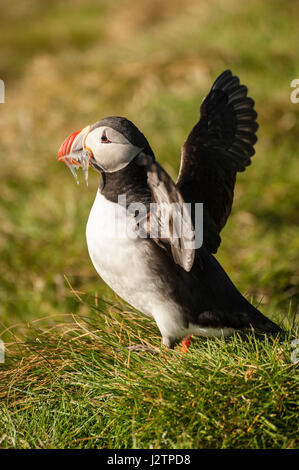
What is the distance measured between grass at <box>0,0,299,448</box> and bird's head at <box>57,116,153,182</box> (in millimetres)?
989

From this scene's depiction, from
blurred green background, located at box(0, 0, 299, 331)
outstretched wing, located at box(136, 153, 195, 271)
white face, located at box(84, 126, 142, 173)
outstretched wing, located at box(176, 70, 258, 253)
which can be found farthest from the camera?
blurred green background, located at box(0, 0, 299, 331)

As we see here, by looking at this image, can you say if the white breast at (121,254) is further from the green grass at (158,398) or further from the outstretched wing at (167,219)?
the green grass at (158,398)

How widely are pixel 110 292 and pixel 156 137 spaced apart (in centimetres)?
350

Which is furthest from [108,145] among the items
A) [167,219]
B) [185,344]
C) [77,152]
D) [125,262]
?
[185,344]

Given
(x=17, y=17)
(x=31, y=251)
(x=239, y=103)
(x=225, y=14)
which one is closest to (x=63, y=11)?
(x=17, y=17)

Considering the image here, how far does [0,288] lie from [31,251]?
1.84 ft

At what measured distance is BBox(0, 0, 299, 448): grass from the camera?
2551mm

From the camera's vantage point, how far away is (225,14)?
11.0m

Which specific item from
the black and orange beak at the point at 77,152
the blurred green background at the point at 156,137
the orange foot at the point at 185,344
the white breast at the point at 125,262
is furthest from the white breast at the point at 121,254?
the blurred green background at the point at 156,137

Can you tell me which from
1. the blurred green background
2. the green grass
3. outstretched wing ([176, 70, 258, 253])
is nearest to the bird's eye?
outstretched wing ([176, 70, 258, 253])

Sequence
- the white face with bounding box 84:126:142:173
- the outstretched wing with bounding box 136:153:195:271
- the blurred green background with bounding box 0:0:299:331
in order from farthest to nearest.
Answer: the blurred green background with bounding box 0:0:299:331 < the white face with bounding box 84:126:142:173 < the outstretched wing with bounding box 136:153:195:271

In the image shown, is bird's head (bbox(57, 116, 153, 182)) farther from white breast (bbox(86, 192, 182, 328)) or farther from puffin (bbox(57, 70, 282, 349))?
white breast (bbox(86, 192, 182, 328))

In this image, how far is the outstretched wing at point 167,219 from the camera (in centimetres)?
221
